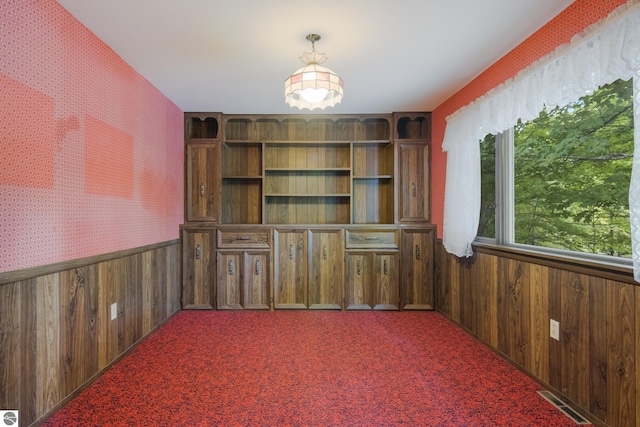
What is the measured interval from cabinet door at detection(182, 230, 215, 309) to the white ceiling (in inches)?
64.6

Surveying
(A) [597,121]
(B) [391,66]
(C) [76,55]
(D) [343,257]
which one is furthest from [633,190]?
(C) [76,55]

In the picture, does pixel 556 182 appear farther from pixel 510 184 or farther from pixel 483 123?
pixel 483 123

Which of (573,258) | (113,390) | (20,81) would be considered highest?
(20,81)

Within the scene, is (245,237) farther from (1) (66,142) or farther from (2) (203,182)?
(1) (66,142)

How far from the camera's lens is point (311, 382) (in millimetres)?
2182

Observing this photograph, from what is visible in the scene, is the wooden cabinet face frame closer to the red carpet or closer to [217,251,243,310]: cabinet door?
[217,251,243,310]: cabinet door

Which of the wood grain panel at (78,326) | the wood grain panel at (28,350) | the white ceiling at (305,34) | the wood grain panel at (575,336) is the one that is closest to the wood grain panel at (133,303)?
the wood grain panel at (78,326)

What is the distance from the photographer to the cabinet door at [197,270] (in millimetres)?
3789

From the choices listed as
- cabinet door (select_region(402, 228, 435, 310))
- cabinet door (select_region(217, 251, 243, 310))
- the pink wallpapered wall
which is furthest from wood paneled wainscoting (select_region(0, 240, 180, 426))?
cabinet door (select_region(402, 228, 435, 310))

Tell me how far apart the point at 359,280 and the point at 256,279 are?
47.3 inches

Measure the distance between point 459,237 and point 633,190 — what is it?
160 centimetres

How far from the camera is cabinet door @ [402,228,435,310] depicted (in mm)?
3803

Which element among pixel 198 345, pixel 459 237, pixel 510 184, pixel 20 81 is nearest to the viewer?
pixel 20 81

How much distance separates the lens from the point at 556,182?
2.14 metres
